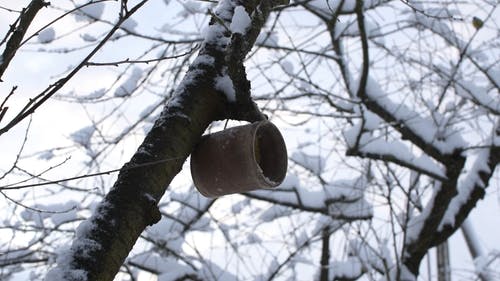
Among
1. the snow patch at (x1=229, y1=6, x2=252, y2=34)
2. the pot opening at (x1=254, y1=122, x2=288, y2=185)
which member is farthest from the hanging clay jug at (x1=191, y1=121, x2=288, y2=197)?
the snow patch at (x1=229, y1=6, x2=252, y2=34)

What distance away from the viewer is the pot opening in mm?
1729

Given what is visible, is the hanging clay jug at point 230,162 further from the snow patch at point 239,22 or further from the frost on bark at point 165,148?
the snow patch at point 239,22

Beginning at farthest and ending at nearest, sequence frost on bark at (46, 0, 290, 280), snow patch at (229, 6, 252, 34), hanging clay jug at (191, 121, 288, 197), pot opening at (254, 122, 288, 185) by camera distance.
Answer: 1. pot opening at (254, 122, 288, 185)
2. hanging clay jug at (191, 121, 288, 197)
3. snow patch at (229, 6, 252, 34)
4. frost on bark at (46, 0, 290, 280)

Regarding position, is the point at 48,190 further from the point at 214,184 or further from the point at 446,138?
the point at 446,138

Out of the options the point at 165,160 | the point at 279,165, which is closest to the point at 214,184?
the point at 279,165

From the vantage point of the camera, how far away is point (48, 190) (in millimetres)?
3889

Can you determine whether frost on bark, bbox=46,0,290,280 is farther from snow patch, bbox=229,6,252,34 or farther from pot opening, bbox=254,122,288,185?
pot opening, bbox=254,122,288,185

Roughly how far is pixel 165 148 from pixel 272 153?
0.55 meters

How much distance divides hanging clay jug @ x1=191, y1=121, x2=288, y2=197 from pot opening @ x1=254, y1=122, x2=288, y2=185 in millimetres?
24

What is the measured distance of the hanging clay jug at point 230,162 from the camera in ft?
5.15

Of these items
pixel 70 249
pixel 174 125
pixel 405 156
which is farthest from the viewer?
pixel 405 156

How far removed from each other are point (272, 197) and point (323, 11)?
1.59 m

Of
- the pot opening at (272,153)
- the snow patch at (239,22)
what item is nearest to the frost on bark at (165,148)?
the snow patch at (239,22)

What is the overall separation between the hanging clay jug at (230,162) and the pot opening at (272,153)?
0.08 ft
